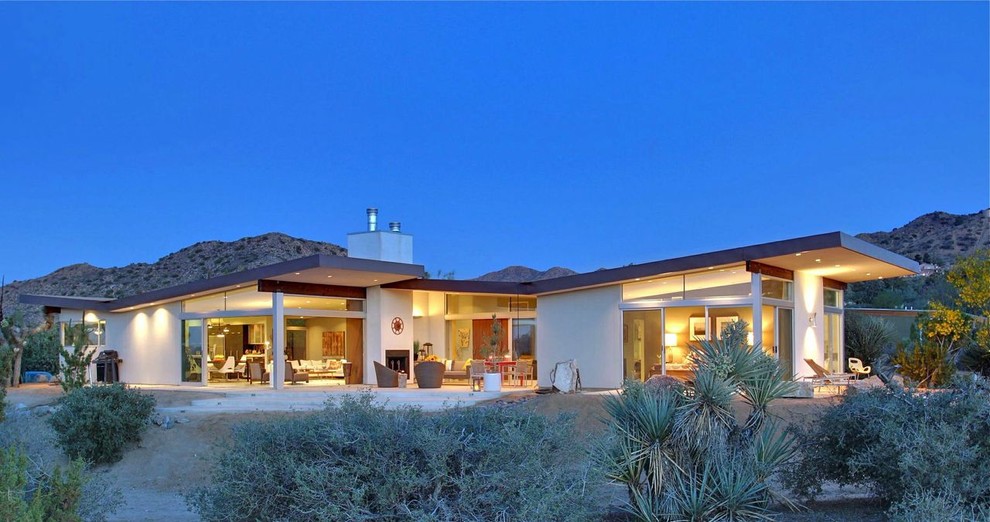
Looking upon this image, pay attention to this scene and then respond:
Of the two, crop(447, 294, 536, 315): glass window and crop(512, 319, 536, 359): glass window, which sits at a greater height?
crop(447, 294, 536, 315): glass window

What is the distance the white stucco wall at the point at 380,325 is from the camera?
66.6 ft

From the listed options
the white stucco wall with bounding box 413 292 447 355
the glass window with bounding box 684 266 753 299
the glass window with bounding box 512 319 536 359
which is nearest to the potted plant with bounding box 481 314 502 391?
the glass window with bounding box 512 319 536 359

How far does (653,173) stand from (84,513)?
114 ft

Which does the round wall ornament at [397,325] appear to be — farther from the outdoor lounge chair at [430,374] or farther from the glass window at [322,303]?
the outdoor lounge chair at [430,374]

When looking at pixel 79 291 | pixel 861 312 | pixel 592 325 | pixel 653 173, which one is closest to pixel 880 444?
pixel 592 325

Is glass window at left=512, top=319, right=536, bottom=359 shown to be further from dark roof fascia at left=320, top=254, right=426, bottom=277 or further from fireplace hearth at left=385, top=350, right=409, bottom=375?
dark roof fascia at left=320, top=254, right=426, bottom=277

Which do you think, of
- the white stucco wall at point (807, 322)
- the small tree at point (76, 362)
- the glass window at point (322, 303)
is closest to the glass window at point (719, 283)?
the white stucco wall at point (807, 322)

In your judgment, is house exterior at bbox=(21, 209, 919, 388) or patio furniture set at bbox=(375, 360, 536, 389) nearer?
house exterior at bbox=(21, 209, 919, 388)

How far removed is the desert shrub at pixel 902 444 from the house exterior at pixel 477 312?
24.9 feet

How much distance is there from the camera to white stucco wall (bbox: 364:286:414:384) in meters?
20.3

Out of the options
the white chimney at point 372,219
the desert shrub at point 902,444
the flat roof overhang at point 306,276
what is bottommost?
the desert shrub at point 902,444

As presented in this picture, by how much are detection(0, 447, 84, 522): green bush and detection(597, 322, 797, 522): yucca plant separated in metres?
3.66

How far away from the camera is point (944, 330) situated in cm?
1791

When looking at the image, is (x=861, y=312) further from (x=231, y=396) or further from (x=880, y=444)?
(x=880, y=444)
